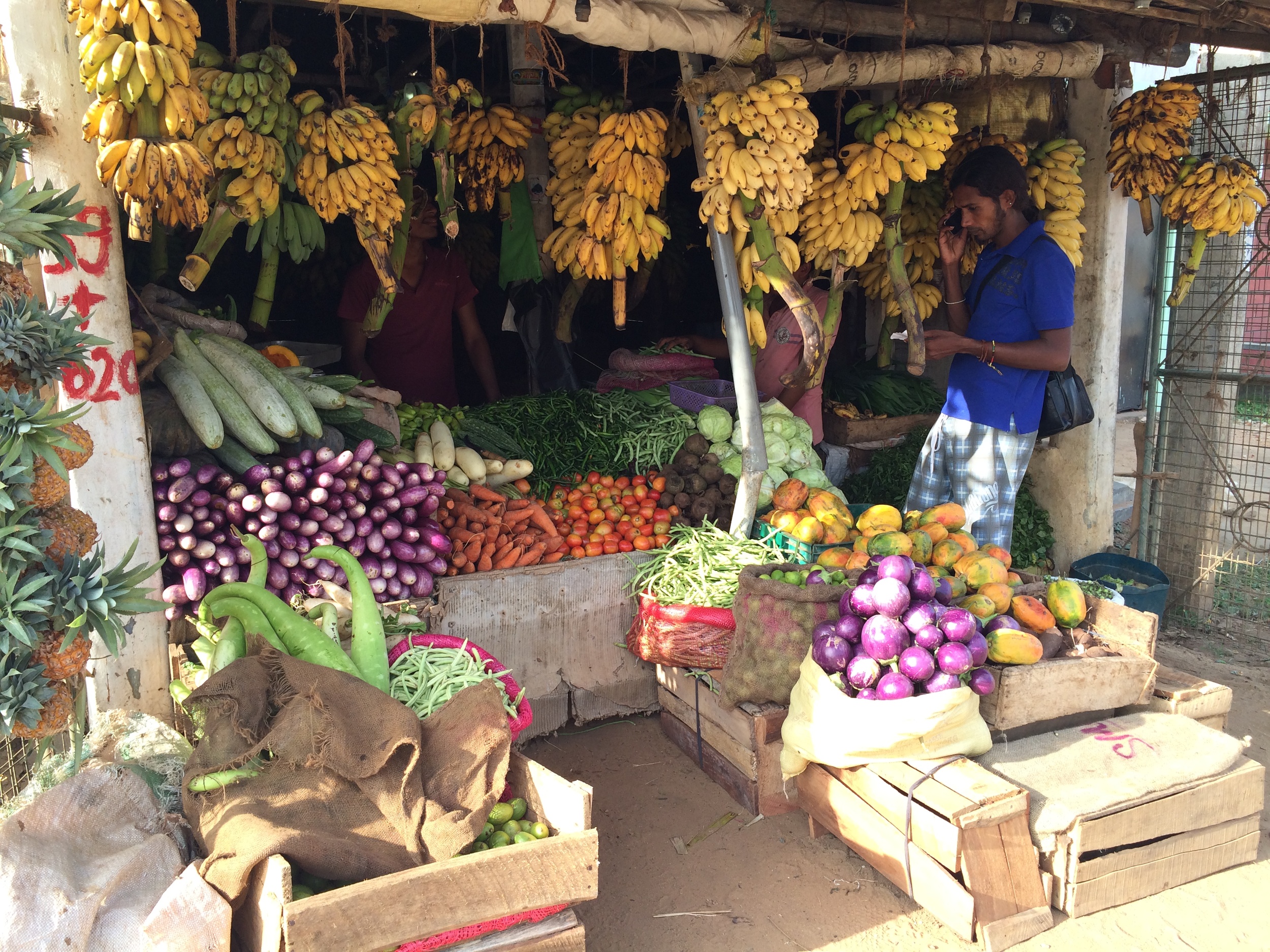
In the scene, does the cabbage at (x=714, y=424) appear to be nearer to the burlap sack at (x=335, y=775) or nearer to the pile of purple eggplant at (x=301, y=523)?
the pile of purple eggplant at (x=301, y=523)

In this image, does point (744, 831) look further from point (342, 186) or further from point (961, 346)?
point (342, 186)

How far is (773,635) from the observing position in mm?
3365

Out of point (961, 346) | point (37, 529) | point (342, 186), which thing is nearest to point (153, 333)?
point (342, 186)

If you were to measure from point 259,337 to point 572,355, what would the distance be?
2.62 metres

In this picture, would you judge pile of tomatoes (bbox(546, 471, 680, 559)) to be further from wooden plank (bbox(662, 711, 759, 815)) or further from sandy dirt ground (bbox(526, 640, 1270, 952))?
sandy dirt ground (bbox(526, 640, 1270, 952))

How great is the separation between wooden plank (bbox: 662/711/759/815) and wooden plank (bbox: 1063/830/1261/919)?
112cm

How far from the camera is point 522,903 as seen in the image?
2316 mm

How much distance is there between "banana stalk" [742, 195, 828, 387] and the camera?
12.5ft

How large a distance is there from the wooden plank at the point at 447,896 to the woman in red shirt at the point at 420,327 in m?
3.48

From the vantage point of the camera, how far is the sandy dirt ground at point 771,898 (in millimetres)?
2826

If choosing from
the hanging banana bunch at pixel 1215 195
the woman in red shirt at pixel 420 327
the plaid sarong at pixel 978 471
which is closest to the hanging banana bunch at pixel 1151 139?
the hanging banana bunch at pixel 1215 195

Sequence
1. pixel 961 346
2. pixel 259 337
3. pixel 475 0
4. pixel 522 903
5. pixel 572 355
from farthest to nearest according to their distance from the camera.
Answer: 1. pixel 259 337
2. pixel 572 355
3. pixel 961 346
4. pixel 475 0
5. pixel 522 903

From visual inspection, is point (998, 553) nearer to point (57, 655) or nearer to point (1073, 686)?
point (1073, 686)

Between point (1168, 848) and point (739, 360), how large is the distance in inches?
95.4
